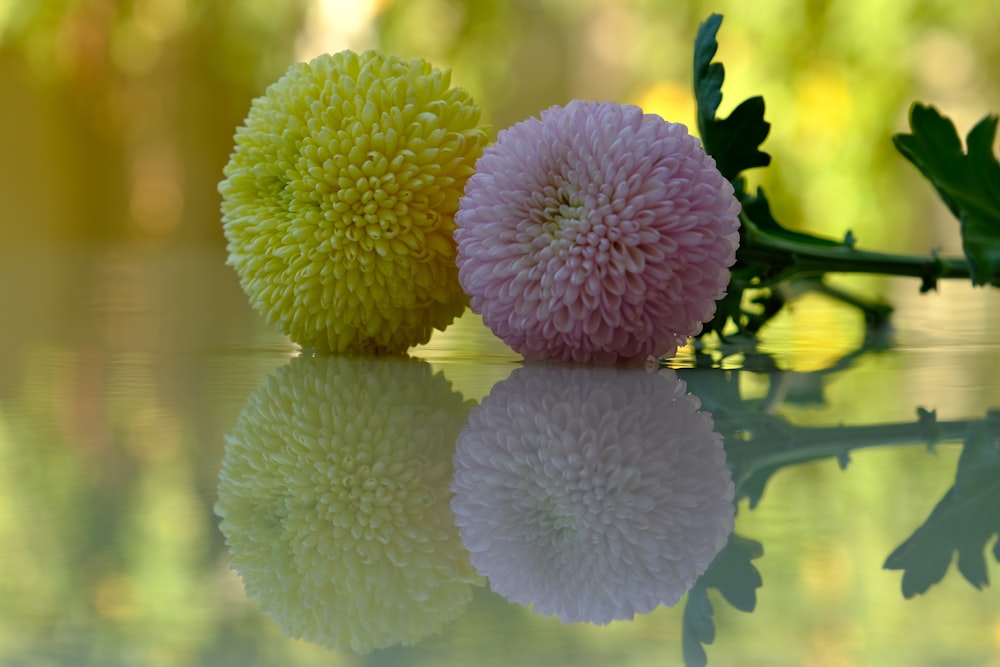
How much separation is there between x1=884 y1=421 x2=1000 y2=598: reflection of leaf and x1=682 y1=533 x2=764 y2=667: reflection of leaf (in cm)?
4

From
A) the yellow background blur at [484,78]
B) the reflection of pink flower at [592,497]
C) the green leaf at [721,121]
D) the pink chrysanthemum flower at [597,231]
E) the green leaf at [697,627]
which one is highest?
the yellow background blur at [484,78]

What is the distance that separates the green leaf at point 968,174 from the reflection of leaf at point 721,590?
1.83ft

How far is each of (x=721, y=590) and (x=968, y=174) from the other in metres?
0.64

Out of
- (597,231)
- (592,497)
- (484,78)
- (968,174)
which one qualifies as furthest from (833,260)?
(484,78)

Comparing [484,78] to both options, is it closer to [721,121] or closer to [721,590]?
[721,121]

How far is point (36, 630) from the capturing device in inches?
12.2

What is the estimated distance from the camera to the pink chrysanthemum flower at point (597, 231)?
2.37 ft

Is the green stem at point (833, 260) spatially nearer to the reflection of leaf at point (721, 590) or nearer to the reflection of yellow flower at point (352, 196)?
the reflection of yellow flower at point (352, 196)

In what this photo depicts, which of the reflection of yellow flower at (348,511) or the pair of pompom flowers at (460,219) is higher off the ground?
the pair of pompom flowers at (460,219)

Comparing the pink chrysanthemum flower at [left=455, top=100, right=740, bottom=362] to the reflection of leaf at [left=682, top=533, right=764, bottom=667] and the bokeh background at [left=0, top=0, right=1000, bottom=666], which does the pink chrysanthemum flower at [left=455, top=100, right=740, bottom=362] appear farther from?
the reflection of leaf at [left=682, top=533, right=764, bottom=667]

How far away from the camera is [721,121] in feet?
2.76

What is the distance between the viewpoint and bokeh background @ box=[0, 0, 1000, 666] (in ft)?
1.05

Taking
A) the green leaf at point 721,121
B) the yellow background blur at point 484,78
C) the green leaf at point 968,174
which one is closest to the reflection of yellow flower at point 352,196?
the green leaf at point 721,121

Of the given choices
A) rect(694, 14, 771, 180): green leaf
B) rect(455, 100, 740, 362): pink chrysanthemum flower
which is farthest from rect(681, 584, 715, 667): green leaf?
rect(694, 14, 771, 180): green leaf
